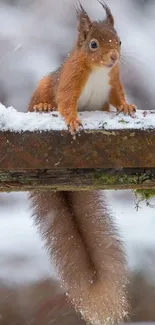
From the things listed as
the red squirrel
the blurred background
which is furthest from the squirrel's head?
the blurred background

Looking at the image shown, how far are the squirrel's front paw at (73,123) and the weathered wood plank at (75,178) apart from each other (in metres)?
0.08

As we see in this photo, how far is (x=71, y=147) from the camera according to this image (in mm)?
1406

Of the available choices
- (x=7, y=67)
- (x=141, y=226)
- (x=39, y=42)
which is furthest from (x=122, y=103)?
(x=39, y=42)

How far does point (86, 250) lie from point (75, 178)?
1.24ft

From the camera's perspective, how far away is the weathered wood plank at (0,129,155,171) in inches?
55.2

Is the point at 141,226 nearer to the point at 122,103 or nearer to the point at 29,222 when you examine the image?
the point at 29,222

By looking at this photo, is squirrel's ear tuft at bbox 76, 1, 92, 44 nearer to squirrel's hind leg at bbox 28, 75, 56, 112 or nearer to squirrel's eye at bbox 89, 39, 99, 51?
squirrel's eye at bbox 89, 39, 99, 51

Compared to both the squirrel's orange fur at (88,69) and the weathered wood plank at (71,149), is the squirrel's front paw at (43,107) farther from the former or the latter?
the weathered wood plank at (71,149)

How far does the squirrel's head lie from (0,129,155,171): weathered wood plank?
0.37m

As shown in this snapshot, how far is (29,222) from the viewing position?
3723mm

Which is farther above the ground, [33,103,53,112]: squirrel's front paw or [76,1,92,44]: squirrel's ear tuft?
[76,1,92,44]: squirrel's ear tuft

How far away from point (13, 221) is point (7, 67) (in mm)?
1052

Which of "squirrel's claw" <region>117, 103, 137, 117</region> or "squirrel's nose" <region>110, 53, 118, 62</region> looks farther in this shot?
"squirrel's nose" <region>110, 53, 118, 62</region>

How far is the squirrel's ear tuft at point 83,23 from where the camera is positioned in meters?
1.82
